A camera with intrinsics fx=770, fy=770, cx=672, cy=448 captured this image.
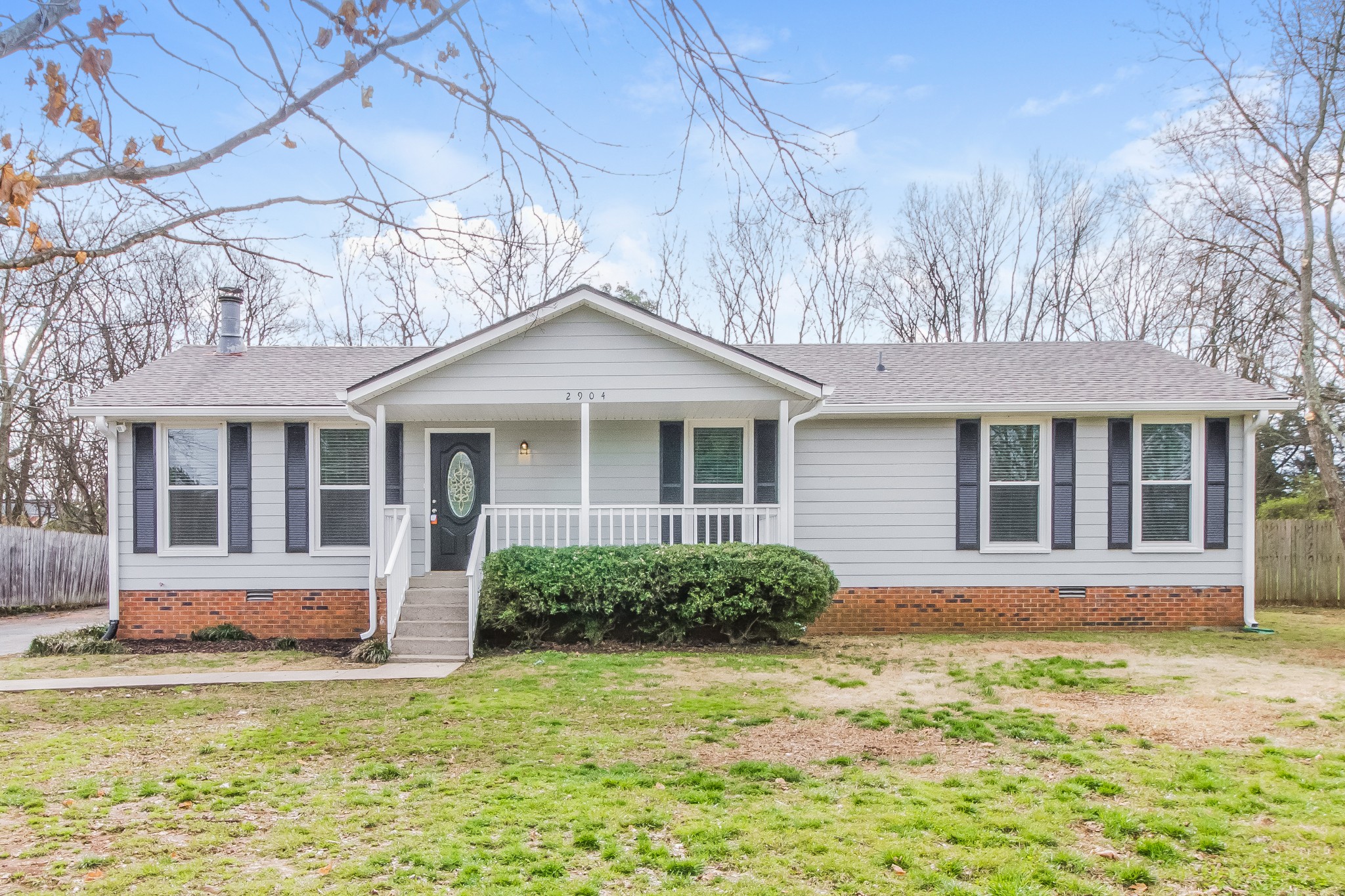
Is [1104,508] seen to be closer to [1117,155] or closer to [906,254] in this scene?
[1117,155]

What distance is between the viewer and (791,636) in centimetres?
912

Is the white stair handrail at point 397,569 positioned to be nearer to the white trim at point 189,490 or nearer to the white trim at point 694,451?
the white trim at point 189,490

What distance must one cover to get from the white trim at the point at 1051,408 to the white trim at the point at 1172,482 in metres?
0.29

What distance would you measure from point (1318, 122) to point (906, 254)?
37.5 ft

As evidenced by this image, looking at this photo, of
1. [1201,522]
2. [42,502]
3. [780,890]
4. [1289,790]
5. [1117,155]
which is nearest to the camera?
[780,890]

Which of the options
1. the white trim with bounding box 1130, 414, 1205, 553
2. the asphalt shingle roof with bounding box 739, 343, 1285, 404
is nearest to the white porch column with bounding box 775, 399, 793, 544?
the asphalt shingle roof with bounding box 739, 343, 1285, 404

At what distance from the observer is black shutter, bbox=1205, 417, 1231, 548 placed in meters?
10.3

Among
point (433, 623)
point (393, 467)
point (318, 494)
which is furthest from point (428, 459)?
point (433, 623)

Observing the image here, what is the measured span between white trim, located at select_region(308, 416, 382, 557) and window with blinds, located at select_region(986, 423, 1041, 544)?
8.49 m

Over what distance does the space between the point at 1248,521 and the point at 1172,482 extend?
42.1 inches

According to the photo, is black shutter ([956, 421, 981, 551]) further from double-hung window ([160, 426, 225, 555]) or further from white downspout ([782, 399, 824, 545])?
double-hung window ([160, 426, 225, 555])

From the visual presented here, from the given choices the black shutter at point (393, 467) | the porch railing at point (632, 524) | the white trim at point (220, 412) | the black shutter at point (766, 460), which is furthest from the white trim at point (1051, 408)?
the white trim at point (220, 412)

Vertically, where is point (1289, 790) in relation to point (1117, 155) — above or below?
below

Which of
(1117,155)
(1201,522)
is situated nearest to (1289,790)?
(1201,522)
